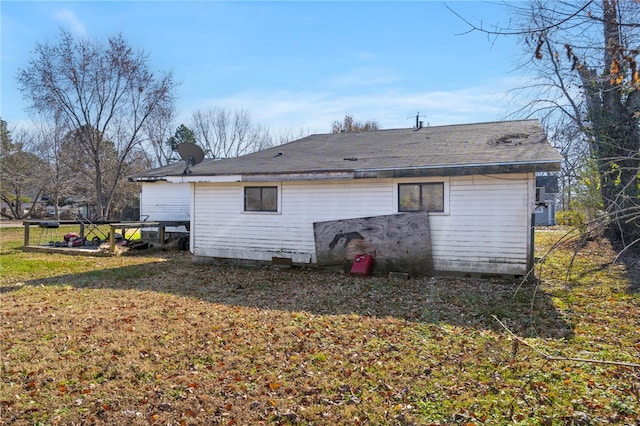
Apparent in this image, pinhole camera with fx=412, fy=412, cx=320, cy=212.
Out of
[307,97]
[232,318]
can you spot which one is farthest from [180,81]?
[232,318]

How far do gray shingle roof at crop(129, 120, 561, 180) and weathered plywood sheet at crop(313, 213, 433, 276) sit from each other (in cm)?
112

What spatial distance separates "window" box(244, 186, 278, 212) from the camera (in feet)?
33.9

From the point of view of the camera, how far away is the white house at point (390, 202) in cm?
818

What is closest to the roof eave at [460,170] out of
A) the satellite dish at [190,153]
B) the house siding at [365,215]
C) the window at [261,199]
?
the house siding at [365,215]

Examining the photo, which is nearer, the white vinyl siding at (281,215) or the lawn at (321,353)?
the lawn at (321,353)

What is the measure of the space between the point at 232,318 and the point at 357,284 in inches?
124

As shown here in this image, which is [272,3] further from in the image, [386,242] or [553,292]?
[553,292]

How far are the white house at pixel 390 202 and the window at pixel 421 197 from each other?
21 millimetres

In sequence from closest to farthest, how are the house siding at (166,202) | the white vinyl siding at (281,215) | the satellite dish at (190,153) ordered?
the white vinyl siding at (281,215)
the satellite dish at (190,153)
the house siding at (166,202)

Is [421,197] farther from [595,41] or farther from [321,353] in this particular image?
[595,41]

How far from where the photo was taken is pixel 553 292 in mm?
7527

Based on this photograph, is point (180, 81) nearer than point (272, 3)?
No

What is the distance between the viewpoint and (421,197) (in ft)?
29.1

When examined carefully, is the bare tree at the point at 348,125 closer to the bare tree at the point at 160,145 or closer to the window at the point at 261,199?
the bare tree at the point at 160,145
